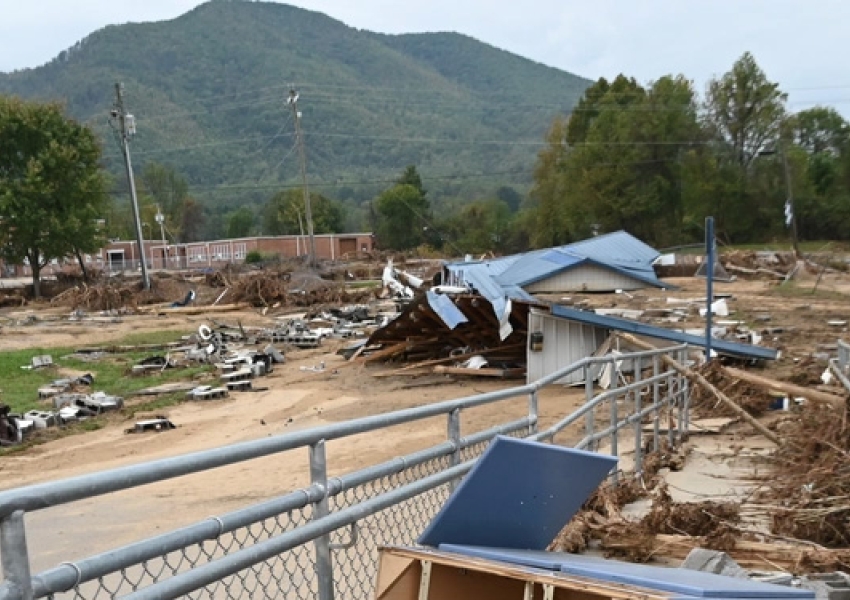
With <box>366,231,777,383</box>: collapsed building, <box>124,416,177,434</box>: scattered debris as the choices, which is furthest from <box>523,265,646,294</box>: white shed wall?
<box>124,416,177,434</box>: scattered debris

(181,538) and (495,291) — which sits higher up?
(181,538)

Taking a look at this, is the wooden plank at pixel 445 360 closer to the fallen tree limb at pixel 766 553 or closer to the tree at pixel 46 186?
the fallen tree limb at pixel 766 553

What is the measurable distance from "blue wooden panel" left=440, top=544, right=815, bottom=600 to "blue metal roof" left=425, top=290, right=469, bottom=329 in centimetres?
1580

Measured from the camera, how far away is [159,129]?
167 metres

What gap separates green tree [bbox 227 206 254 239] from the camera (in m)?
129

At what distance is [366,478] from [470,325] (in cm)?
1637

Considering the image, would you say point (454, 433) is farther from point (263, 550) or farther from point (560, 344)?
point (560, 344)

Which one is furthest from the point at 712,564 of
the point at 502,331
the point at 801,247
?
the point at 801,247

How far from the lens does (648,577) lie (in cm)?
303

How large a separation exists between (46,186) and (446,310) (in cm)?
4076

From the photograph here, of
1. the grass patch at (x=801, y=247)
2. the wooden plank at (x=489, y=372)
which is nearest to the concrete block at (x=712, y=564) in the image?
the wooden plank at (x=489, y=372)

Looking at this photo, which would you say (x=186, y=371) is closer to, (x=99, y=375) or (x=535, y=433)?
(x=99, y=375)

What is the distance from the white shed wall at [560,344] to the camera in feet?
54.2

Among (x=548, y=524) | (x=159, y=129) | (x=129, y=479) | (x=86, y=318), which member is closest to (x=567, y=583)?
(x=548, y=524)
